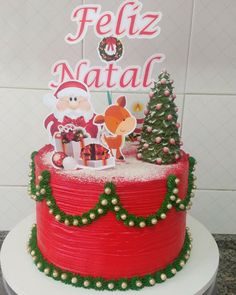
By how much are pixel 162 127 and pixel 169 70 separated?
34cm

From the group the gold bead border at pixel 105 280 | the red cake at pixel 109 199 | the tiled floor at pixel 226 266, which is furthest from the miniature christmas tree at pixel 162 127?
the tiled floor at pixel 226 266

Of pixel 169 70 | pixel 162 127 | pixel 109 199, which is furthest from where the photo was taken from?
pixel 169 70

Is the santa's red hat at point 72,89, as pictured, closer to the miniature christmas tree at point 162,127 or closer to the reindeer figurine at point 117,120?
the reindeer figurine at point 117,120

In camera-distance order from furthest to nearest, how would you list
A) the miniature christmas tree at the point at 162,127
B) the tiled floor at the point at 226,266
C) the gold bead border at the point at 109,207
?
the tiled floor at the point at 226,266, the miniature christmas tree at the point at 162,127, the gold bead border at the point at 109,207

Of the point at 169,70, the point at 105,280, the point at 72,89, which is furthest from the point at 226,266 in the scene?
the point at 72,89

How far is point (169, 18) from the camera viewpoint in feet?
3.56

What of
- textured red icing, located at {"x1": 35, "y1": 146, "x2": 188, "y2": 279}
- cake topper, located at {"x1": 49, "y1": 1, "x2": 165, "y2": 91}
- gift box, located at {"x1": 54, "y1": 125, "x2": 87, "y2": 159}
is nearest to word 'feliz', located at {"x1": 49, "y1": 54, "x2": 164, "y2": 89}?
cake topper, located at {"x1": 49, "y1": 1, "x2": 165, "y2": 91}

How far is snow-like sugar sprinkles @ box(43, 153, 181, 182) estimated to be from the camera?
0.76m

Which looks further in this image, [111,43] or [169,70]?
[169,70]

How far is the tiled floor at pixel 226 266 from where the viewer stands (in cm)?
103

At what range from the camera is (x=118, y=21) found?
2.59ft

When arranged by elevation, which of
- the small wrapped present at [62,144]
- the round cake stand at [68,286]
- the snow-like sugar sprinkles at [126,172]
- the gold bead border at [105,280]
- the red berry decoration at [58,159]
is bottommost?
the round cake stand at [68,286]

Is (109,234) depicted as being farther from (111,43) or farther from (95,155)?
(111,43)

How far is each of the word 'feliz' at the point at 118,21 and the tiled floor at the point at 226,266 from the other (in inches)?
25.9
